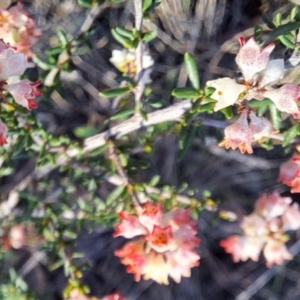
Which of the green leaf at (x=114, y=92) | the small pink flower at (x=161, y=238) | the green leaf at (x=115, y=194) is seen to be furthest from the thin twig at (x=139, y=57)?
the small pink flower at (x=161, y=238)

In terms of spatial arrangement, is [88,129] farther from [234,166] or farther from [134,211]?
[234,166]

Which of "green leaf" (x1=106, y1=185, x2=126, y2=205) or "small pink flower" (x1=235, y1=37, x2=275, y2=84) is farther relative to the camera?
"green leaf" (x1=106, y1=185, x2=126, y2=205)

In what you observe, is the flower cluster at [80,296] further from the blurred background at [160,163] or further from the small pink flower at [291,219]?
the small pink flower at [291,219]

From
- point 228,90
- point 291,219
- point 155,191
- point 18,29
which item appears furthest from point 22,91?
point 291,219

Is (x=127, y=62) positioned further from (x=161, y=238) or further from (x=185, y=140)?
(x=161, y=238)

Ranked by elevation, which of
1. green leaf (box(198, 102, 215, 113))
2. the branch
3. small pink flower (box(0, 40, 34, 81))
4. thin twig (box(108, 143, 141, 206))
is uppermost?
small pink flower (box(0, 40, 34, 81))

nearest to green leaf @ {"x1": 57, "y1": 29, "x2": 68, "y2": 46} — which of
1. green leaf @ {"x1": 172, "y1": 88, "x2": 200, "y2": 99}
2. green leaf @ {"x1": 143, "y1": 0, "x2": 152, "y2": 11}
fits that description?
green leaf @ {"x1": 143, "y1": 0, "x2": 152, "y2": 11}

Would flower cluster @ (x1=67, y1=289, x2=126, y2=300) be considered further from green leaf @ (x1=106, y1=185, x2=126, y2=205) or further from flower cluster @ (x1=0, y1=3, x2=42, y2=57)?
A: flower cluster @ (x1=0, y1=3, x2=42, y2=57)
